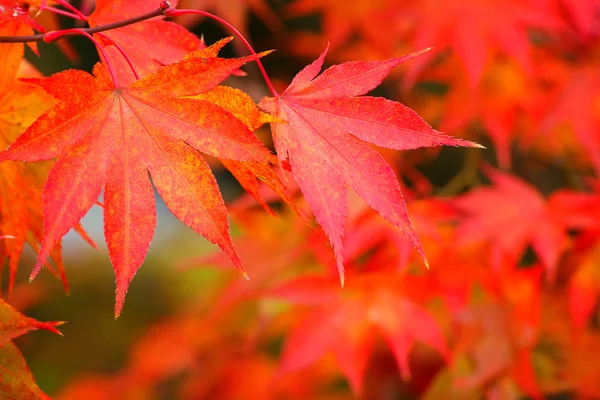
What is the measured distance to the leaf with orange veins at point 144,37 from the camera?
52 centimetres

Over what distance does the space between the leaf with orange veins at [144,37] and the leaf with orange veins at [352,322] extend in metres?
0.52

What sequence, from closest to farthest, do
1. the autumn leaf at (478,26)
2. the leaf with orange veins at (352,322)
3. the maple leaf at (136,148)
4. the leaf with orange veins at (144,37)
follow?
the maple leaf at (136,148) < the leaf with orange veins at (144,37) < the leaf with orange veins at (352,322) < the autumn leaf at (478,26)

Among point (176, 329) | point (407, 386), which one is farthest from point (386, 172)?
point (176, 329)

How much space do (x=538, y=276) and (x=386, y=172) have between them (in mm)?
750

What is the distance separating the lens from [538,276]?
1.09 meters

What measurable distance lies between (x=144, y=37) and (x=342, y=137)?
0.19 meters

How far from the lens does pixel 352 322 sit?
0.99 m

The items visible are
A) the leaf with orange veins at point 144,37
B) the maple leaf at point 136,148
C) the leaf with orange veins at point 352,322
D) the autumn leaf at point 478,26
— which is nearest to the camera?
the maple leaf at point 136,148

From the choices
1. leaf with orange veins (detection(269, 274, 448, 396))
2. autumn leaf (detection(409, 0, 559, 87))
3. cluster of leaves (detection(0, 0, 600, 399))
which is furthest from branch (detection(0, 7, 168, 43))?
autumn leaf (detection(409, 0, 559, 87))

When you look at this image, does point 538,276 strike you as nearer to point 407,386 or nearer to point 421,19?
point 407,386

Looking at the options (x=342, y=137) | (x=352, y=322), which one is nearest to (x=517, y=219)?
(x=352, y=322)

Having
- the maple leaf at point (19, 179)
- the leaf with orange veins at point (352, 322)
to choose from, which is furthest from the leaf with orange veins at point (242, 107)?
the leaf with orange veins at point (352, 322)

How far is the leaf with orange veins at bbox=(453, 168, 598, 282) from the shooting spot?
3.29 feet

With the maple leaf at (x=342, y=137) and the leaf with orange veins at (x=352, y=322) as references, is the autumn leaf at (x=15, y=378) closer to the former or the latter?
the maple leaf at (x=342, y=137)
